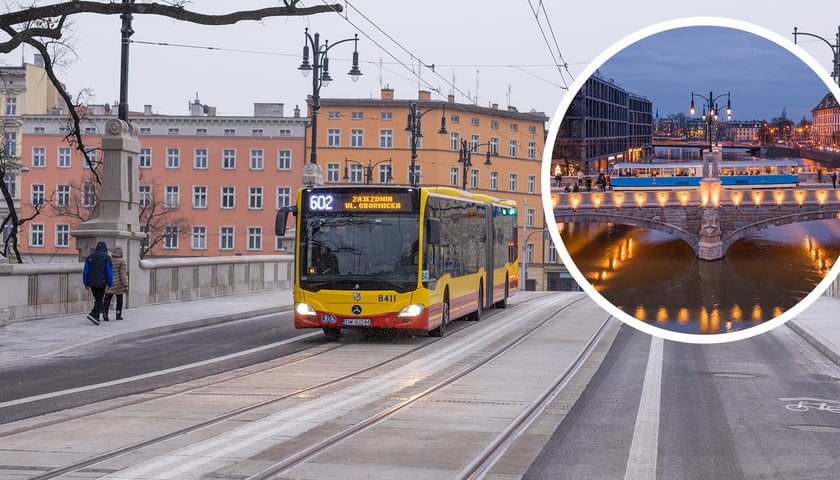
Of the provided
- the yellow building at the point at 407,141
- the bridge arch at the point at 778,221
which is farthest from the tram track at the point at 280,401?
the yellow building at the point at 407,141

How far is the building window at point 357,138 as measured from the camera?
90.9 meters

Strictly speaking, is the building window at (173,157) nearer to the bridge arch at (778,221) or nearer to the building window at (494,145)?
the building window at (494,145)

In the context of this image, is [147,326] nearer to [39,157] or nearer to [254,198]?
[254,198]

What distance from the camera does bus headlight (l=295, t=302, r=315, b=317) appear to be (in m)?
20.0

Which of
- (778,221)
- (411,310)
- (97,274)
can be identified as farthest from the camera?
(97,274)

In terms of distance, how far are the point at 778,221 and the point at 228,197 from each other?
8542 centimetres

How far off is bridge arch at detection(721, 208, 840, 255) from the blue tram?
0.31ft

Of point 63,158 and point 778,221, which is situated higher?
point 63,158

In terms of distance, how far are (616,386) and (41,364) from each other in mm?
8079

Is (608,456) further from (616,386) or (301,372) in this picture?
(301,372)

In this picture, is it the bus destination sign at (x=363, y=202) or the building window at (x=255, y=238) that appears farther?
the building window at (x=255, y=238)

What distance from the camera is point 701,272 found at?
10.4 feet

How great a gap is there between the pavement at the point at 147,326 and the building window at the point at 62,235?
2313 inches

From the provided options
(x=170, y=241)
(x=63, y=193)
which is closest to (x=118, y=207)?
(x=170, y=241)
